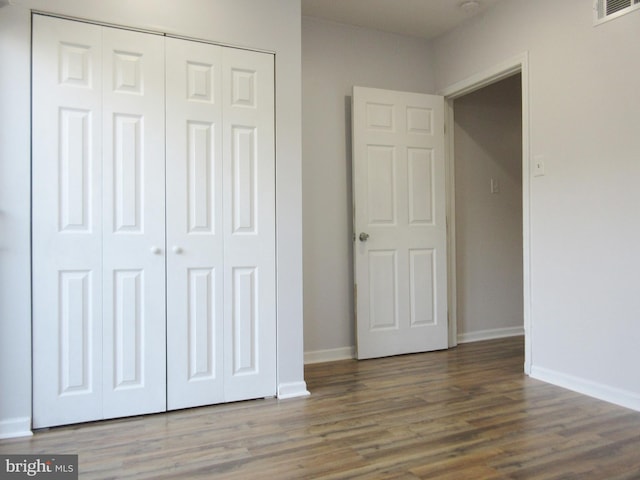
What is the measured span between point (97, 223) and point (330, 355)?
6.38 ft

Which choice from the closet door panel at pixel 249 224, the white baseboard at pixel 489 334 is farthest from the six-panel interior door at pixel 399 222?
the closet door panel at pixel 249 224

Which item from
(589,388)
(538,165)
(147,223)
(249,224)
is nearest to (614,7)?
(538,165)

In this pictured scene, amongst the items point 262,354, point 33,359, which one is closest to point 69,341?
point 33,359

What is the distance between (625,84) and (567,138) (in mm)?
412

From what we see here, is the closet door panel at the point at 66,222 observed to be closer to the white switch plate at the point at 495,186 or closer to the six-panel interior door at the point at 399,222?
the six-panel interior door at the point at 399,222

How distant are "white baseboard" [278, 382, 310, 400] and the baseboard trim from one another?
151cm

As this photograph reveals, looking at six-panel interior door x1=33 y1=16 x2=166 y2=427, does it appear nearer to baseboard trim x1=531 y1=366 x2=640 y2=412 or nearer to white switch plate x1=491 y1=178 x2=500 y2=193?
baseboard trim x1=531 y1=366 x2=640 y2=412

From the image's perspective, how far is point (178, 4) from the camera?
2463 mm

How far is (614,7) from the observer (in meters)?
2.53

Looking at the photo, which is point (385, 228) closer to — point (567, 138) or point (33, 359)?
point (567, 138)

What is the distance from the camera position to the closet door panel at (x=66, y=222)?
87.2 inches

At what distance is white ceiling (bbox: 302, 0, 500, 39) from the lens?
129 inches

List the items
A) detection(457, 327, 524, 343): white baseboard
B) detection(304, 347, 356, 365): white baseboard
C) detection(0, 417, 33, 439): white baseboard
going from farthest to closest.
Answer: detection(457, 327, 524, 343): white baseboard → detection(304, 347, 356, 365): white baseboard → detection(0, 417, 33, 439): white baseboard

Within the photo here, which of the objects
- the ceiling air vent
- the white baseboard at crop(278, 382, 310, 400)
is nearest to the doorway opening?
the ceiling air vent
